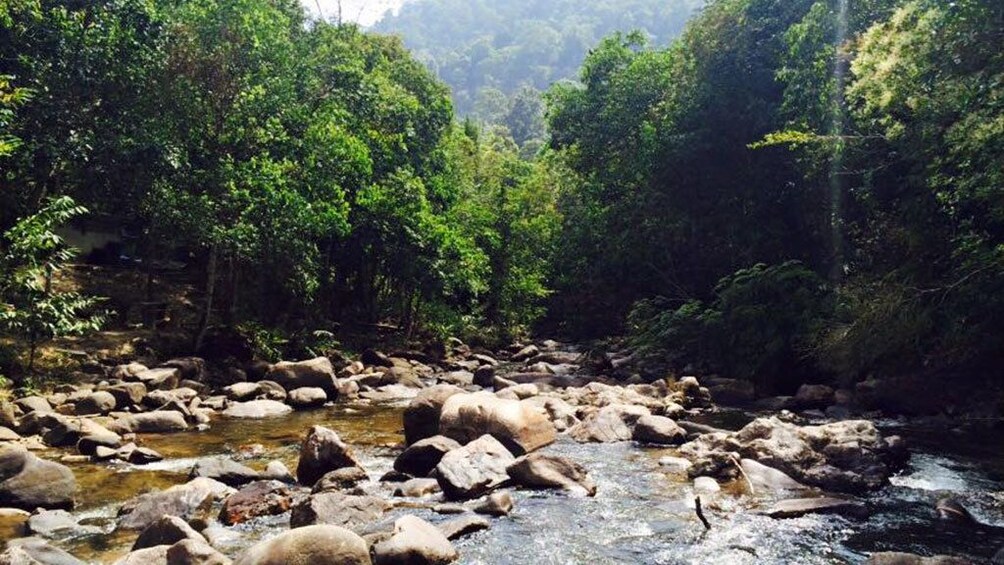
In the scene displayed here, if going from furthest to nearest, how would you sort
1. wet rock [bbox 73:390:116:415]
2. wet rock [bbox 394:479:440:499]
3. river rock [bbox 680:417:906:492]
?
1. wet rock [bbox 73:390:116:415]
2. river rock [bbox 680:417:906:492]
3. wet rock [bbox 394:479:440:499]

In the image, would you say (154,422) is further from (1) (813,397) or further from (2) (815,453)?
(1) (813,397)

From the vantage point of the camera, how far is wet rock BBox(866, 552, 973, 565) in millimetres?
7207

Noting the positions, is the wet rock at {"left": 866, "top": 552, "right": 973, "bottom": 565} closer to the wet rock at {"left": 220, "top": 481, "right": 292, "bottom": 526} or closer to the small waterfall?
the wet rock at {"left": 220, "top": 481, "right": 292, "bottom": 526}

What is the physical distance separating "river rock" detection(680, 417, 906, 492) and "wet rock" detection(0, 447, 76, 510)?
8278 millimetres

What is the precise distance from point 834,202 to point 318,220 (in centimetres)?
1446

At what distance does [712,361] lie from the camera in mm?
22109

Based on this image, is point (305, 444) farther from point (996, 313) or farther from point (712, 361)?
point (712, 361)

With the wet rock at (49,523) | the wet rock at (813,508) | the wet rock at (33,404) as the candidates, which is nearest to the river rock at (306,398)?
the wet rock at (33,404)

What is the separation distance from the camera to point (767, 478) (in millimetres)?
10688

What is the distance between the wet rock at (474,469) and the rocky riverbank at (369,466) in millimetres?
22

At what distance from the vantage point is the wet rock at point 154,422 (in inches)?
554

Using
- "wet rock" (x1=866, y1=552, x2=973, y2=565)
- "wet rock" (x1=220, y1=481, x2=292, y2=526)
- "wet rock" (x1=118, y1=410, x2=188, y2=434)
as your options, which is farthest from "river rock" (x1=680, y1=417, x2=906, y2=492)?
"wet rock" (x1=118, y1=410, x2=188, y2=434)

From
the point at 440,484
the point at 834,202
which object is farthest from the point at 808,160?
the point at 440,484

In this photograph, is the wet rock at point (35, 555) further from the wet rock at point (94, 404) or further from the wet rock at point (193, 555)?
the wet rock at point (94, 404)
